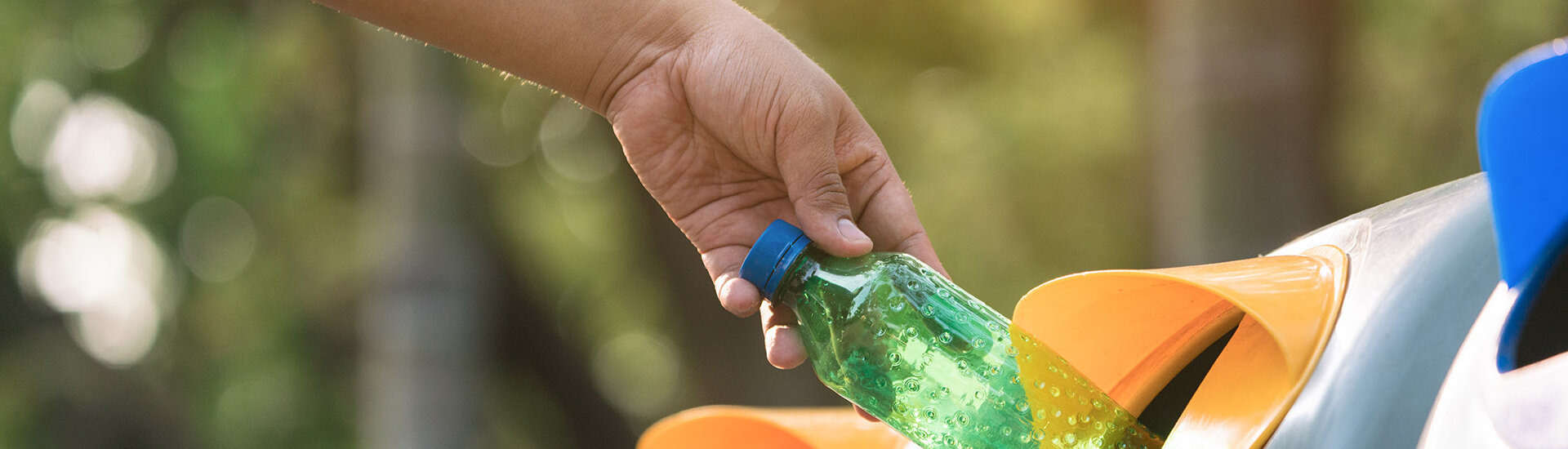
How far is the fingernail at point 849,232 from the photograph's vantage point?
1.56 metres

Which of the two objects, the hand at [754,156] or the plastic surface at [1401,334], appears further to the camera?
the hand at [754,156]

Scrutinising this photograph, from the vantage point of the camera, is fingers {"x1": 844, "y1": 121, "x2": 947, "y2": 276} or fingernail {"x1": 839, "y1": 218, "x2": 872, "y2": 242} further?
fingers {"x1": 844, "y1": 121, "x2": 947, "y2": 276}

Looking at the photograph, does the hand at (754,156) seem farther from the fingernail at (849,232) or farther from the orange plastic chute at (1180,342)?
the orange plastic chute at (1180,342)

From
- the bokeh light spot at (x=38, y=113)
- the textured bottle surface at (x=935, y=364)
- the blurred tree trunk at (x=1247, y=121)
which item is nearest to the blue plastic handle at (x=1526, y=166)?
the textured bottle surface at (x=935, y=364)

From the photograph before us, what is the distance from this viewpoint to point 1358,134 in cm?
648

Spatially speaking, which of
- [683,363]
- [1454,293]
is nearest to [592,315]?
Answer: [683,363]

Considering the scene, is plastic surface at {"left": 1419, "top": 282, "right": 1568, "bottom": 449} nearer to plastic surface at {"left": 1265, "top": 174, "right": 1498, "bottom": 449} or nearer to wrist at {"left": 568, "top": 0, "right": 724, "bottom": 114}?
plastic surface at {"left": 1265, "top": 174, "right": 1498, "bottom": 449}

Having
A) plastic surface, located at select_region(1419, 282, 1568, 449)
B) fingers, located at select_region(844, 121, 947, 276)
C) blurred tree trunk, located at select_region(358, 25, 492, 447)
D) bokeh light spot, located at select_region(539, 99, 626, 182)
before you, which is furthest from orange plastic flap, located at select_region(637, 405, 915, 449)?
bokeh light spot, located at select_region(539, 99, 626, 182)

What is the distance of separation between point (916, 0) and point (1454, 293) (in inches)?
258

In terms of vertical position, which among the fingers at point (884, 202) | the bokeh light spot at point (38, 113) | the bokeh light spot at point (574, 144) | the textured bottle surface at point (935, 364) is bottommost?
the textured bottle surface at point (935, 364)

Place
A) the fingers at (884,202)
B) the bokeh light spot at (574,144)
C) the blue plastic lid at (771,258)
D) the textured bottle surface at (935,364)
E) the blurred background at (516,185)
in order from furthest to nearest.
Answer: the bokeh light spot at (574,144) → the blurred background at (516,185) → the fingers at (884,202) → the blue plastic lid at (771,258) → the textured bottle surface at (935,364)

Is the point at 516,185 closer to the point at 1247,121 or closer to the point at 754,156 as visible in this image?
the point at 1247,121

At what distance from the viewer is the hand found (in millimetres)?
1631

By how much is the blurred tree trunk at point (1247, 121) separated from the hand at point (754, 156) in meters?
2.24
